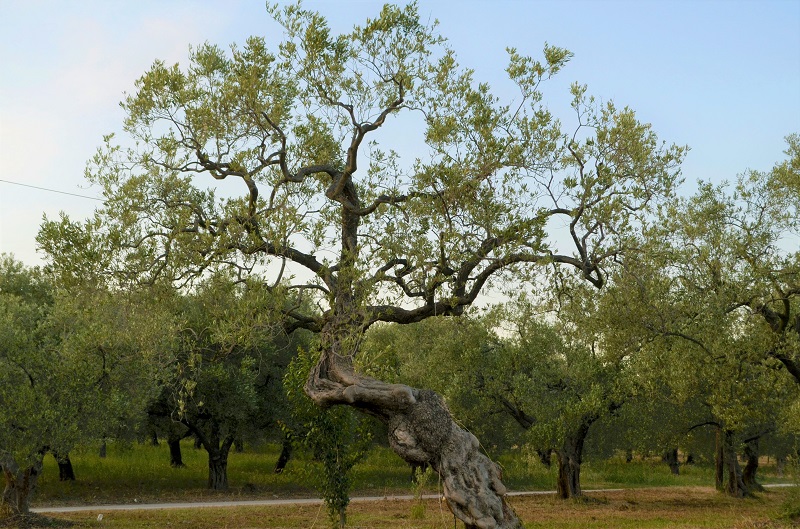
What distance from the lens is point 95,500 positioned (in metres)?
35.3

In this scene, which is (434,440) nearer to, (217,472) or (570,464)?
(570,464)

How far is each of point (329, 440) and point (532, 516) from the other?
1219 cm

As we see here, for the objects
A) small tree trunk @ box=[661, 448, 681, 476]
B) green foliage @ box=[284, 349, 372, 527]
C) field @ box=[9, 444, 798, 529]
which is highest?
green foliage @ box=[284, 349, 372, 527]

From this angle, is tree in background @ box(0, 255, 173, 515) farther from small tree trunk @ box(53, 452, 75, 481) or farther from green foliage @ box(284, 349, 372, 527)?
small tree trunk @ box(53, 452, 75, 481)

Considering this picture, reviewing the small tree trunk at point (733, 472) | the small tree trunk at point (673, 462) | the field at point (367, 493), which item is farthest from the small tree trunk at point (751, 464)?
the small tree trunk at point (673, 462)

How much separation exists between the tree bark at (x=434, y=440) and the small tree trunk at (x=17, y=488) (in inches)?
549

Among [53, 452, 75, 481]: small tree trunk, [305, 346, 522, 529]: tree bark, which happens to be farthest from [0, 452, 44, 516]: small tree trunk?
[305, 346, 522, 529]: tree bark

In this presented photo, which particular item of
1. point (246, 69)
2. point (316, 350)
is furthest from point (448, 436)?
point (246, 69)

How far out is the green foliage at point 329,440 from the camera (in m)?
20.7

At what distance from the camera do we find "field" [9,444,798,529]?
26578 millimetres

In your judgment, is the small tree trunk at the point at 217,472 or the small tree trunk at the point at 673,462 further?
the small tree trunk at the point at 673,462

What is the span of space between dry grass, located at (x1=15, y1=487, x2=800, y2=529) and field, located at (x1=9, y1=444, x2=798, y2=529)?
0.04m

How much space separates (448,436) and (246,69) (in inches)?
335

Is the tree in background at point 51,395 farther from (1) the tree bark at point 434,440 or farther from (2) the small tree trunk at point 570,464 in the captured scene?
(2) the small tree trunk at point 570,464
